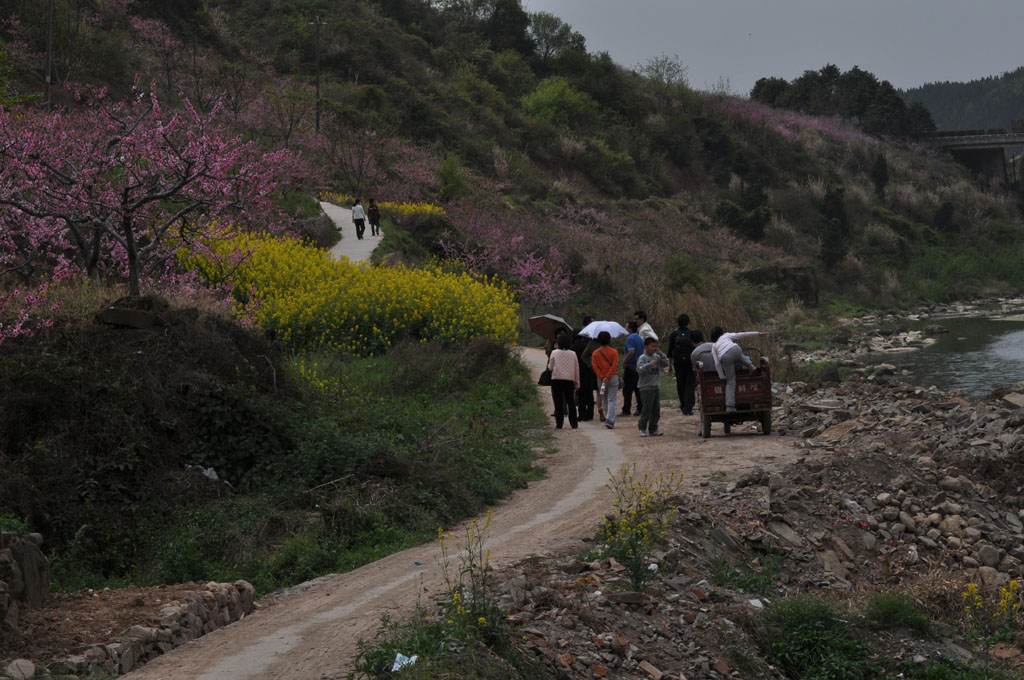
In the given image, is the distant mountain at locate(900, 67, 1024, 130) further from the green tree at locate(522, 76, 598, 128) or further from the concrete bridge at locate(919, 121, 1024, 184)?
the green tree at locate(522, 76, 598, 128)

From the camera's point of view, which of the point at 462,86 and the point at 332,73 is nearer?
the point at 332,73

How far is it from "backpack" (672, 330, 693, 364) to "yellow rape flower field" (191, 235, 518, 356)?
6102 millimetres

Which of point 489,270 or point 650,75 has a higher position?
point 650,75

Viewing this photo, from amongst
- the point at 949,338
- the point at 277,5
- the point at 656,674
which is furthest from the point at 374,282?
the point at 277,5

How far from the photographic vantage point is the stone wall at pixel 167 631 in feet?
23.4

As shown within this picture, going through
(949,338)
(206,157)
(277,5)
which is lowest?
(949,338)

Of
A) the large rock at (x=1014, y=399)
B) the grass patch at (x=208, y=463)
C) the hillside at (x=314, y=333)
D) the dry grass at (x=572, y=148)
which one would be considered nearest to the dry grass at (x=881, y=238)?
the hillside at (x=314, y=333)

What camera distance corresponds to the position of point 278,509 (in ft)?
40.8

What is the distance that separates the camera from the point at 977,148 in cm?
9462

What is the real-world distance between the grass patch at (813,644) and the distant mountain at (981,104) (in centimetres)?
18483

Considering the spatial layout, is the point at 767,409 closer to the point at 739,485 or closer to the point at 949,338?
the point at 739,485

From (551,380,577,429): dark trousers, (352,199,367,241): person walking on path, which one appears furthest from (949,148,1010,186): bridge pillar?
(551,380,577,429): dark trousers

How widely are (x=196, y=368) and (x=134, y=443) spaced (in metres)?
2.05

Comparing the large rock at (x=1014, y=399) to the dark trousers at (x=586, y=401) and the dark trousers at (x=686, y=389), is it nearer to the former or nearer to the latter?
the dark trousers at (x=686, y=389)
